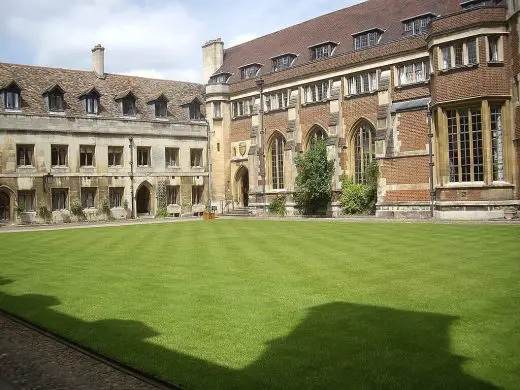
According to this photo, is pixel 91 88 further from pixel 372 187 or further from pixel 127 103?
pixel 372 187

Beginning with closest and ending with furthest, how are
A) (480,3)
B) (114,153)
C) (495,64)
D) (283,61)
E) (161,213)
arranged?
1. (495,64)
2. (480,3)
3. (283,61)
4. (114,153)
5. (161,213)

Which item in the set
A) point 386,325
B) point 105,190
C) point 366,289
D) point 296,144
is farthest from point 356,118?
point 386,325

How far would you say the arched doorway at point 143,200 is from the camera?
39.9 metres

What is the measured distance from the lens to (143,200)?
4022cm

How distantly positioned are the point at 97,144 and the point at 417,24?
22.4 metres

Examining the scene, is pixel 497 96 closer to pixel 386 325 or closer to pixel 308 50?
pixel 308 50

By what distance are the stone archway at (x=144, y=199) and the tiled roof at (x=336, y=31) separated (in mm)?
10602

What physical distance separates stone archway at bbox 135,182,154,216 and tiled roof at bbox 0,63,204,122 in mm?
5247

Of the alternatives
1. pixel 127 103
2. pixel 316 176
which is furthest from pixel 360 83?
pixel 127 103

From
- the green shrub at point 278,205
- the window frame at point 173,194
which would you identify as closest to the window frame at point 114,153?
the window frame at point 173,194

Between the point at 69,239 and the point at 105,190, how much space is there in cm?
1790

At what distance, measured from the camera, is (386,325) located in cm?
677

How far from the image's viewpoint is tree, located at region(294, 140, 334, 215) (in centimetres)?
3234

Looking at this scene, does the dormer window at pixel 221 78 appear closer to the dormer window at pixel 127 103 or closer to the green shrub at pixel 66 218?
the dormer window at pixel 127 103
